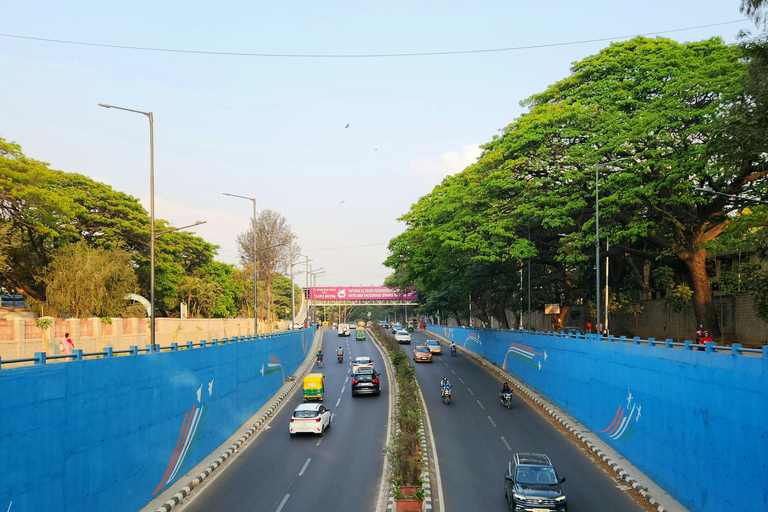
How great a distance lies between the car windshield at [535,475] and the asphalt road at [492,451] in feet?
3.73

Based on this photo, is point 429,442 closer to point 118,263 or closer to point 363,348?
point 118,263

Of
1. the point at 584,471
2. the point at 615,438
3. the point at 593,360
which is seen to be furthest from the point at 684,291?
the point at 584,471

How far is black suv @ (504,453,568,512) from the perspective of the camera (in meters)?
16.3

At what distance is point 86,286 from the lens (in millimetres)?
37594

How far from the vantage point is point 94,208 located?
53125 mm

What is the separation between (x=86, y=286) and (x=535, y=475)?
3129cm

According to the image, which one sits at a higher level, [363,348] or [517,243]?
[517,243]

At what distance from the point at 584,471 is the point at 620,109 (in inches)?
1047

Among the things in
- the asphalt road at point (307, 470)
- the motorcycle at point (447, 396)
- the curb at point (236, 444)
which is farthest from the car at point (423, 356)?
the asphalt road at point (307, 470)

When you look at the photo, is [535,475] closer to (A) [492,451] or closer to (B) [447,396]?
(A) [492,451]

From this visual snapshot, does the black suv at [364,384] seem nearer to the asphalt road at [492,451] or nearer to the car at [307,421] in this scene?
the asphalt road at [492,451]

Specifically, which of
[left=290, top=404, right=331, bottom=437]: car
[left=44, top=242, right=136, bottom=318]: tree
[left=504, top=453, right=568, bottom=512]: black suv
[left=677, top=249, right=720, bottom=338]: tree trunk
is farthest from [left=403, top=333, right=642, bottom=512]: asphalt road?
[left=44, top=242, right=136, bottom=318]: tree

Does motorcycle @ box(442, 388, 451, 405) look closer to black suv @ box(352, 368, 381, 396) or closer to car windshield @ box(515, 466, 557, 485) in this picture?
black suv @ box(352, 368, 381, 396)

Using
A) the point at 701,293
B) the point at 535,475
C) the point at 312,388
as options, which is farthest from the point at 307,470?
the point at 701,293
